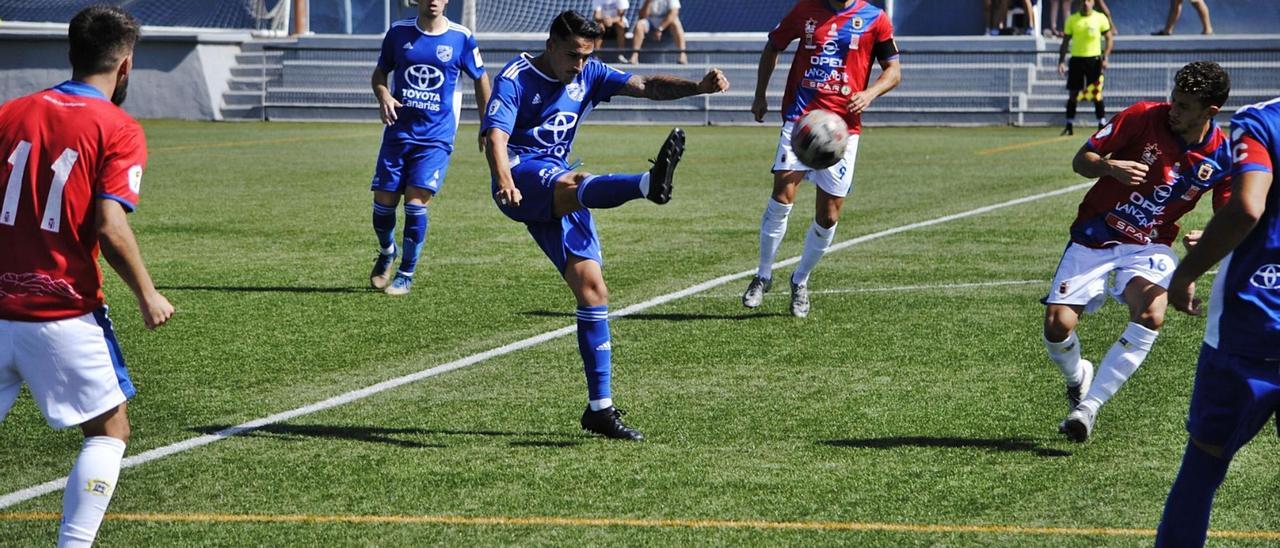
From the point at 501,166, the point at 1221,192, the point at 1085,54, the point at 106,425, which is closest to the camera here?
the point at 106,425

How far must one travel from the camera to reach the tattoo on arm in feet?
24.3

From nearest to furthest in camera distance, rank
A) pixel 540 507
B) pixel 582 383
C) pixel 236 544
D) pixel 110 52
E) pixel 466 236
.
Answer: pixel 110 52
pixel 236 544
pixel 540 507
pixel 582 383
pixel 466 236

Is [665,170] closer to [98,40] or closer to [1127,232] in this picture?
[1127,232]

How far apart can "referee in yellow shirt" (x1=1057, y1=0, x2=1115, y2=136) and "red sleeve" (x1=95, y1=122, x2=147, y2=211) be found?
23.1m

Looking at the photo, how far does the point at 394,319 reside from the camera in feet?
32.2

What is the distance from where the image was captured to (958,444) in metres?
6.59

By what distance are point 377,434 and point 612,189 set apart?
1.42 metres

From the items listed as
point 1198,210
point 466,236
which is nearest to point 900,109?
point 1198,210

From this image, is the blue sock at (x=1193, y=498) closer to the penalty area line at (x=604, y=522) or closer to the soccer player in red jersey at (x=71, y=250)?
the penalty area line at (x=604, y=522)

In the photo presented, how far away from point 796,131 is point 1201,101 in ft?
7.16

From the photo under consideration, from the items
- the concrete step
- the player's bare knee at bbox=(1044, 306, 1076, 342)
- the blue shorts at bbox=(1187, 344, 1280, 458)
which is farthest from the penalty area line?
the concrete step

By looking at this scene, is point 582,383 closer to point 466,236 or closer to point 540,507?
point 540,507

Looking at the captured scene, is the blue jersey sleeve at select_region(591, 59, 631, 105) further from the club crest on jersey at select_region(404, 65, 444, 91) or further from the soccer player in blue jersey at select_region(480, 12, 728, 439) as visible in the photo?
the club crest on jersey at select_region(404, 65, 444, 91)

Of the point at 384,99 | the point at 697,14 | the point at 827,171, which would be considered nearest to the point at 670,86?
the point at 827,171
